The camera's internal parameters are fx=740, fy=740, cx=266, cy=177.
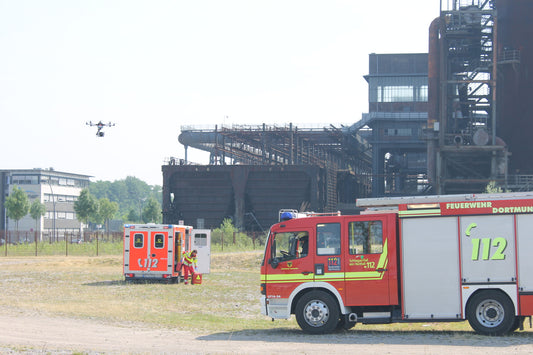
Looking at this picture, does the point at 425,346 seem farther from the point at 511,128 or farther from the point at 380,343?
the point at 511,128

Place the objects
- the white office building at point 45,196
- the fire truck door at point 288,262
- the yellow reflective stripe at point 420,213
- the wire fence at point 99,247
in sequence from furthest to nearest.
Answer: the white office building at point 45,196 < the wire fence at point 99,247 < the fire truck door at point 288,262 < the yellow reflective stripe at point 420,213

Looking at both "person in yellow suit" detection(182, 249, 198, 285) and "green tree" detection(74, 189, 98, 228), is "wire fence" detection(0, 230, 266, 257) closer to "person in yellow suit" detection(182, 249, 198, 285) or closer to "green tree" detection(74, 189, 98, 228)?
"person in yellow suit" detection(182, 249, 198, 285)

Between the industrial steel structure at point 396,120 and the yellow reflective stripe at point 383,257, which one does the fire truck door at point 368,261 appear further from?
the industrial steel structure at point 396,120

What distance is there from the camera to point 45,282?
106 ft

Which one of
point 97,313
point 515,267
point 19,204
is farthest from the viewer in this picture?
point 19,204

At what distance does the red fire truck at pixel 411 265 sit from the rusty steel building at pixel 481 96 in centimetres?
5145

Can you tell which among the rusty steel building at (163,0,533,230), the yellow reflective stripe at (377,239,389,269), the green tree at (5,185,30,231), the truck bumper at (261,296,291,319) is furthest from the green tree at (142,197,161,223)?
the yellow reflective stripe at (377,239,389,269)

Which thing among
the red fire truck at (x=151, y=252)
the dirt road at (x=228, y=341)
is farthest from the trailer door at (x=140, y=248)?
the dirt road at (x=228, y=341)

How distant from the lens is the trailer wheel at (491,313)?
15.6 m

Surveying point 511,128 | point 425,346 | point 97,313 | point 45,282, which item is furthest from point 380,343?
point 511,128

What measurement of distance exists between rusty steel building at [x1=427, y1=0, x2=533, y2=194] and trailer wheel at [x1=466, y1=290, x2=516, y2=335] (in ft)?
170

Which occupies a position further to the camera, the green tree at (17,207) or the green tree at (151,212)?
the green tree at (151,212)

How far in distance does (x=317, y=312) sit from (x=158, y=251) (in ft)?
53.0

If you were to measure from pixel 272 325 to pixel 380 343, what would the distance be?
4546mm
